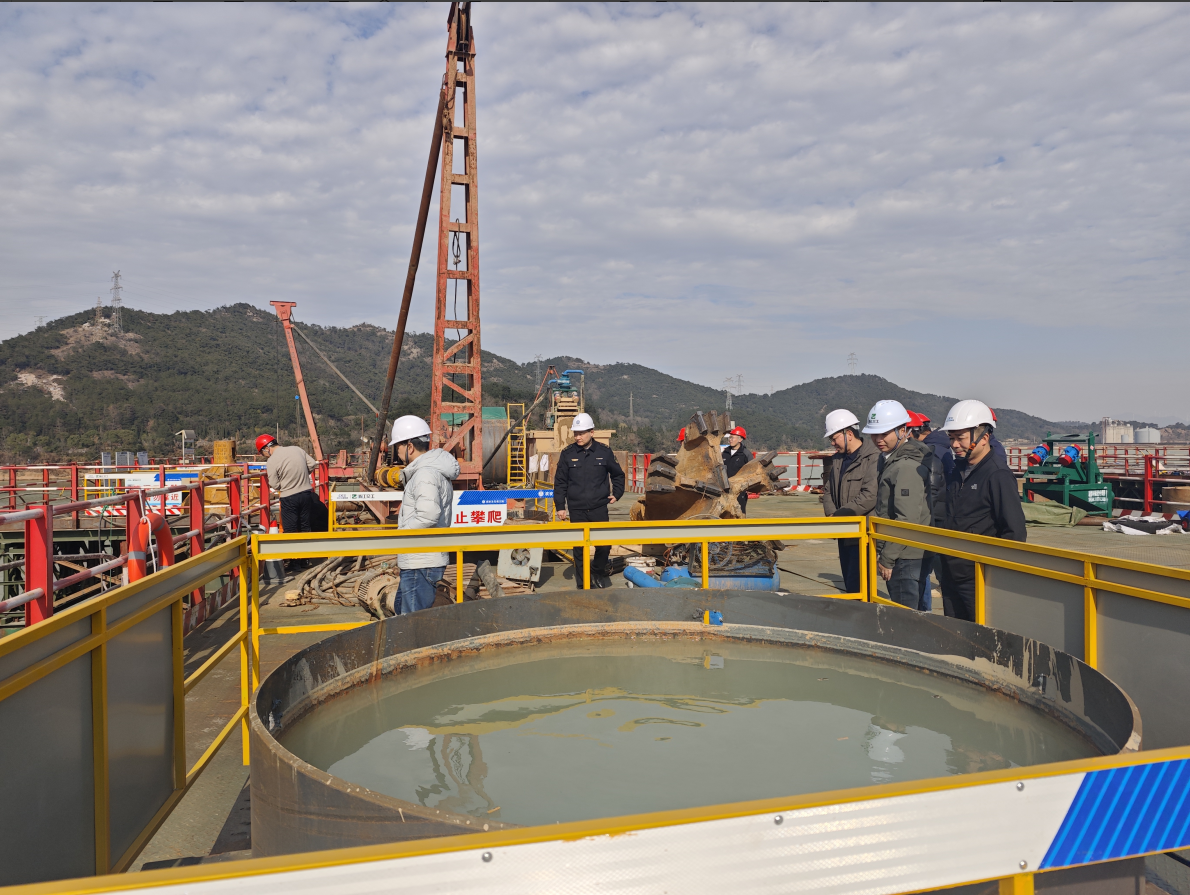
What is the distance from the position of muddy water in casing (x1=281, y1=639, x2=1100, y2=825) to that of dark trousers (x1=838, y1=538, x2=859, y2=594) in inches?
63.4

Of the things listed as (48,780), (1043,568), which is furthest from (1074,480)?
(48,780)

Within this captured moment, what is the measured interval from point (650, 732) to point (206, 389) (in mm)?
97428

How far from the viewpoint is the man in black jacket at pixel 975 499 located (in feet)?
12.8

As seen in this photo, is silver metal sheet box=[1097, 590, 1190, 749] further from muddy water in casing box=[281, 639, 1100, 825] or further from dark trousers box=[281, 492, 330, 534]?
dark trousers box=[281, 492, 330, 534]

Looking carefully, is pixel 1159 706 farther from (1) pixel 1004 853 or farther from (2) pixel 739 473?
(2) pixel 739 473

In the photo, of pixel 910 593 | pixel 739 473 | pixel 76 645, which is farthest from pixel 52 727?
pixel 739 473

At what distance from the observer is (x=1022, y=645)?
3.00 m

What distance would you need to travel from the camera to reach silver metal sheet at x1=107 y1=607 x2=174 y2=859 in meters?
2.18

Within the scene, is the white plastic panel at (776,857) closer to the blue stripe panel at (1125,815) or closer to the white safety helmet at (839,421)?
the blue stripe panel at (1125,815)

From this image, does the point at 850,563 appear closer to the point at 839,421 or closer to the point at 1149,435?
the point at 839,421

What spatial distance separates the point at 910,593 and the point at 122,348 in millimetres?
114819

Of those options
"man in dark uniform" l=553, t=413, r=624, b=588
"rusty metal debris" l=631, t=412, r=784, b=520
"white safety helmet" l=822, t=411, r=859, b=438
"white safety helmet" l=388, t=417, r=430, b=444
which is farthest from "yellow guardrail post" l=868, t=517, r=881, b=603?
"rusty metal debris" l=631, t=412, r=784, b=520

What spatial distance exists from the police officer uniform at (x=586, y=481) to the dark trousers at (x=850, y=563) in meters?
2.03

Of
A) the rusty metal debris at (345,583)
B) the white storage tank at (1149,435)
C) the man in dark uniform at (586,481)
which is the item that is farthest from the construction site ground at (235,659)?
the white storage tank at (1149,435)
